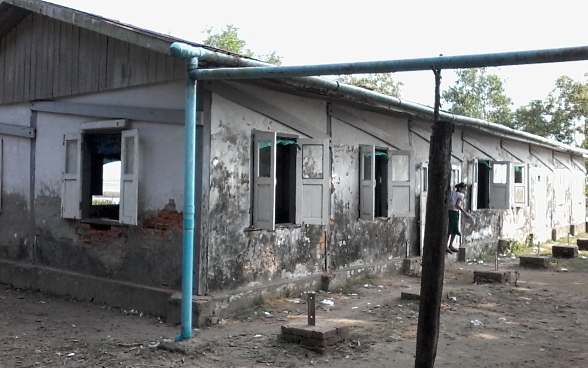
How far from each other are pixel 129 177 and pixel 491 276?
20.4 feet

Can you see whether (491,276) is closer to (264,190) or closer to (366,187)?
(366,187)

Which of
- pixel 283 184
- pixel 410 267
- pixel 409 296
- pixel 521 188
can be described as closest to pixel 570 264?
pixel 521 188

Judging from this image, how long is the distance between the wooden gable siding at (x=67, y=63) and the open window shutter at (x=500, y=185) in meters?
10.2

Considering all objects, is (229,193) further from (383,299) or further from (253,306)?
(383,299)

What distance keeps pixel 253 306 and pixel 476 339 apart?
9.22 ft

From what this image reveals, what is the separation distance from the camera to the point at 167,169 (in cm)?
739

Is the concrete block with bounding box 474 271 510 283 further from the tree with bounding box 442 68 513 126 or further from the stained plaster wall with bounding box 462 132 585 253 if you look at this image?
the tree with bounding box 442 68 513 126

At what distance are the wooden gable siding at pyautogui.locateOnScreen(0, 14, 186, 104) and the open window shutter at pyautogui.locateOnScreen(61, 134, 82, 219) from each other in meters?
0.79

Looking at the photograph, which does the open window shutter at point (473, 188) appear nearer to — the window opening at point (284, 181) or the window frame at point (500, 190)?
the window frame at point (500, 190)

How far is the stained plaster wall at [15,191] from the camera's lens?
9.52 metres

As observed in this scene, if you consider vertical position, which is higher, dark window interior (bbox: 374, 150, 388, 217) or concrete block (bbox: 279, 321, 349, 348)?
dark window interior (bbox: 374, 150, 388, 217)

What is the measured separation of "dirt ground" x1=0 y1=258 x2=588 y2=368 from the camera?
18.2 ft

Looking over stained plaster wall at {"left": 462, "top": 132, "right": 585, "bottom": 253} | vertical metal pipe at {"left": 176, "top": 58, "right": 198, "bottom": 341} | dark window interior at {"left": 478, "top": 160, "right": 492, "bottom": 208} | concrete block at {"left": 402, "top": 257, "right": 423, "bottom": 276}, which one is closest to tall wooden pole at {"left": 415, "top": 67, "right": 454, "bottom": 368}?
vertical metal pipe at {"left": 176, "top": 58, "right": 198, "bottom": 341}

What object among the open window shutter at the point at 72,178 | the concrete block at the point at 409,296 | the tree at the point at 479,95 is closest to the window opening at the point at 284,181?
the concrete block at the point at 409,296
